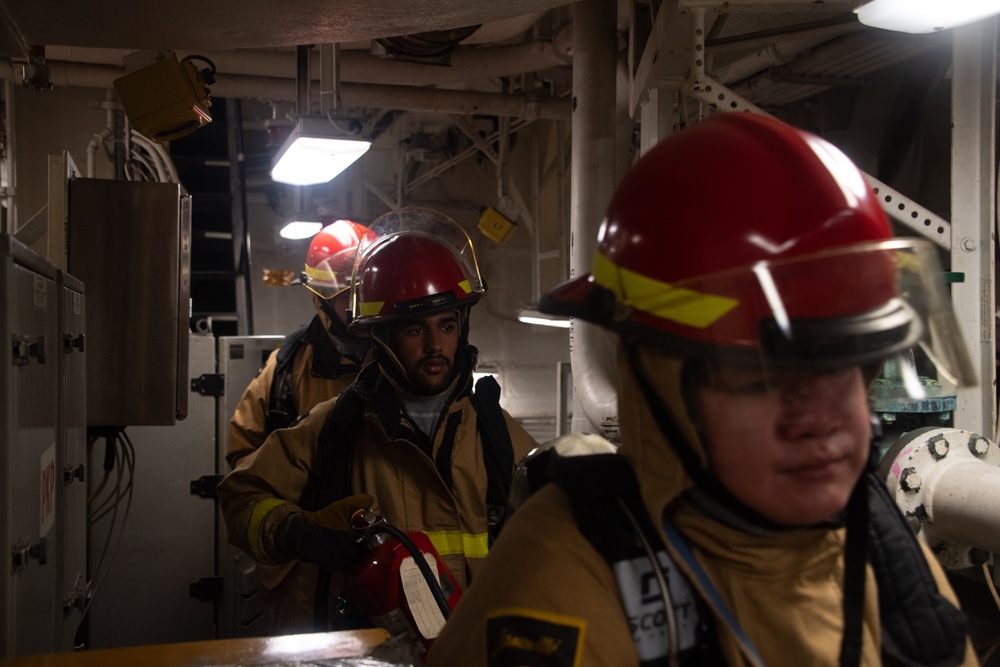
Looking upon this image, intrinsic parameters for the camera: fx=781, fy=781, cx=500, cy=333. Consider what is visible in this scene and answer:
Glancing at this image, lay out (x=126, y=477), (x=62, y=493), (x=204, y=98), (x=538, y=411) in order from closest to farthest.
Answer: (x=62, y=493), (x=204, y=98), (x=126, y=477), (x=538, y=411)

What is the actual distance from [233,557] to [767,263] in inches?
172

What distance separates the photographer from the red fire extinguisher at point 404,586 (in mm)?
1908

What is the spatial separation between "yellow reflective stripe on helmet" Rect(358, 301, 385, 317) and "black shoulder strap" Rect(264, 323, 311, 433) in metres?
1.40

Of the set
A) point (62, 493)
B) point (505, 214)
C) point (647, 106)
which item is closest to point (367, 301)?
point (62, 493)

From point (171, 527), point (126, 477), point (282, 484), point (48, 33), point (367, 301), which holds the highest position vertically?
point (48, 33)

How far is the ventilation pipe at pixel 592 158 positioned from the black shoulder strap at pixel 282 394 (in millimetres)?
1497

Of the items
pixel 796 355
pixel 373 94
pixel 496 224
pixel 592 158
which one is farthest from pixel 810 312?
pixel 496 224

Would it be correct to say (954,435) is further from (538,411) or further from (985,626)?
(538,411)

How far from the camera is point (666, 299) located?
1.02m

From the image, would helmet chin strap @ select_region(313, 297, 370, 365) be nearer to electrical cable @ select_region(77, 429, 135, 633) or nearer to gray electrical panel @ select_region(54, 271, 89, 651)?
electrical cable @ select_region(77, 429, 135, 633)

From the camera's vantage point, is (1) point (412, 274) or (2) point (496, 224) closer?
(1) point (412, 274)

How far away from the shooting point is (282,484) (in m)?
2.52

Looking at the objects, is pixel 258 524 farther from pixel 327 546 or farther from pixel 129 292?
pixel 129 292

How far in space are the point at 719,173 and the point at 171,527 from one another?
4414mm
